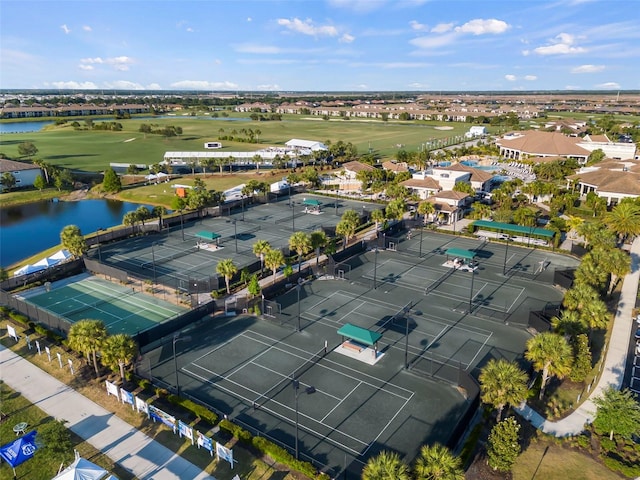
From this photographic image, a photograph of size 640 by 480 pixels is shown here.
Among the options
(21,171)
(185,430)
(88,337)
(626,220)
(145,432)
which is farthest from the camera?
(21,171)

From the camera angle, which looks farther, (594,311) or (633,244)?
(633,244)

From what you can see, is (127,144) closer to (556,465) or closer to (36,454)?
(36,454)

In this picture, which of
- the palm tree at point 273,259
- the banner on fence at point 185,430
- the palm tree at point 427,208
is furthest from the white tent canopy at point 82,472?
the palm tree at point 427,208

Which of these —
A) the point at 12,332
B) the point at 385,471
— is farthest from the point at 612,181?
the point at 12,332

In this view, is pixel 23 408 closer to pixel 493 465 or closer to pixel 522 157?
pixel 493 465

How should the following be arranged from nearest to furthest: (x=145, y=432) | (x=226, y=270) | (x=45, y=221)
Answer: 1. (x=145, y=432)
2. (x=226, y=270)
3. (x=45, y=221)

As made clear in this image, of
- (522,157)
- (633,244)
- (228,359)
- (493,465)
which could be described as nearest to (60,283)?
(228,359)
